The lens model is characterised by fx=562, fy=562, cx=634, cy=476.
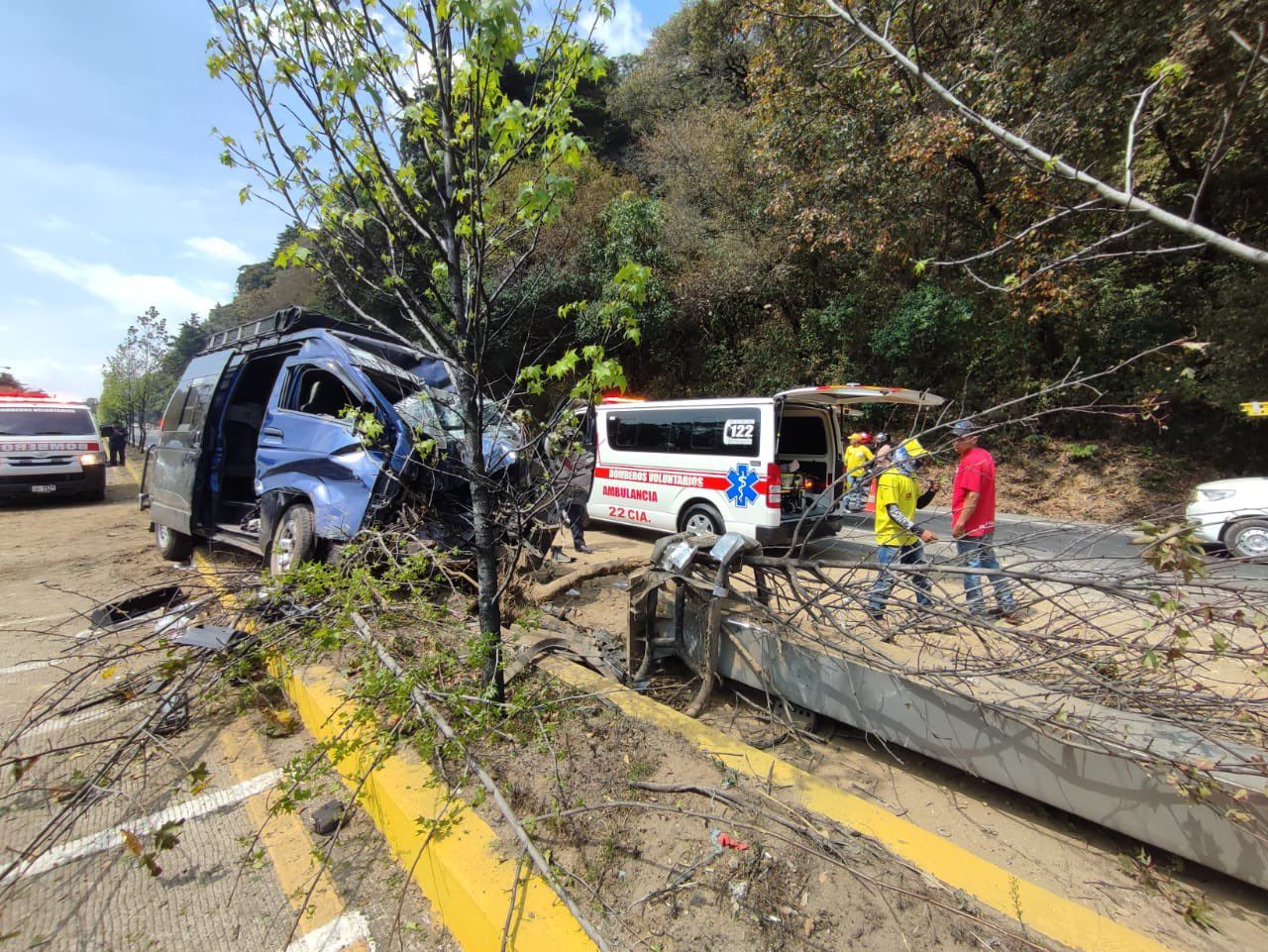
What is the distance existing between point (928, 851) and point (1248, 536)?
820cm

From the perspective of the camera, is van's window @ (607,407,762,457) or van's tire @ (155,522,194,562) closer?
van's tire @ (155,522,194,562)

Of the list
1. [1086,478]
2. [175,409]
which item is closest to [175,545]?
[175,409]

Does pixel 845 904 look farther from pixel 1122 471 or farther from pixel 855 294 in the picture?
pixel 855 294

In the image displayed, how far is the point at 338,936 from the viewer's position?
196 cm

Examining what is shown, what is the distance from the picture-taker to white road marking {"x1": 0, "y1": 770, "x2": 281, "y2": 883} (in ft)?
7.44

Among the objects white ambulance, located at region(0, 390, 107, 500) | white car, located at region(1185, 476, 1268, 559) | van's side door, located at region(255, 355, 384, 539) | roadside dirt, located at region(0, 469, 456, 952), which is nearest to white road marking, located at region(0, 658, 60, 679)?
roadside dirt, located at region(0, 469, 456, 952)

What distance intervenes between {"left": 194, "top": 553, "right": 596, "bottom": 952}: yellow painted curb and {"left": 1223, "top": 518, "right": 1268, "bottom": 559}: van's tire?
891 cm

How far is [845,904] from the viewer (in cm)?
176

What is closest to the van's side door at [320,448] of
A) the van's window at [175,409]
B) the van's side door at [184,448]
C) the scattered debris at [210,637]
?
the van's side door at [184,448]

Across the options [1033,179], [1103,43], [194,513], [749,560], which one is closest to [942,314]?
[1033,179]

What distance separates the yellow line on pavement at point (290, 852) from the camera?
2.05 meters

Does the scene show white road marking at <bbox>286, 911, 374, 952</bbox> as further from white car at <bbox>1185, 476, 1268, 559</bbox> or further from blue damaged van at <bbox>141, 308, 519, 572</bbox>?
white car at <bbox>1185, 476, 1268, 559</bbox>

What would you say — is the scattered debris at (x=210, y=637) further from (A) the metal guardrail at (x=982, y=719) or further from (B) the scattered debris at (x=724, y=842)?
(B) the scattered debris at (x=724, y=842)

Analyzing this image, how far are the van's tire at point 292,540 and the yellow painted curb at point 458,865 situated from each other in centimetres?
227
